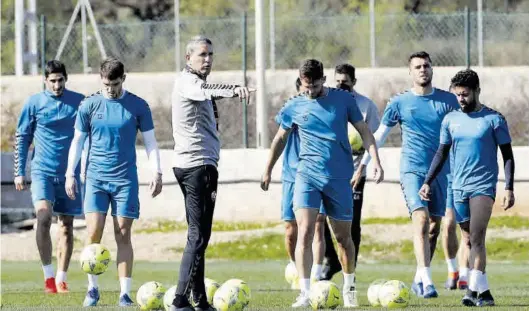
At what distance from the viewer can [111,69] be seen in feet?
51.9

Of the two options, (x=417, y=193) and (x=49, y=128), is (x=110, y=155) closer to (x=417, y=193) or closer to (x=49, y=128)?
(x=49, y=128)

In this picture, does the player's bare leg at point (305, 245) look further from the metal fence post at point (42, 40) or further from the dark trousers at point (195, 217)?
the metal fence post at point (42, 40)

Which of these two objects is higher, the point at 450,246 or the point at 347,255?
the point at 347,255

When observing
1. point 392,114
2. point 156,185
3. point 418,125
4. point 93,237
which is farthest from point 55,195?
point 418,125

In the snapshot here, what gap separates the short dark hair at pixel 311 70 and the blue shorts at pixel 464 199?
5.60ft

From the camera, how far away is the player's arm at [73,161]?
16.0 meters

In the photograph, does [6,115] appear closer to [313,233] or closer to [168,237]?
[168,237]

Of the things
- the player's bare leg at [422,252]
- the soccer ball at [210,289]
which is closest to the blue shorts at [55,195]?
the soccer ball at [210,289]

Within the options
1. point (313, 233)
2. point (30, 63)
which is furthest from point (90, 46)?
point (313, 233)

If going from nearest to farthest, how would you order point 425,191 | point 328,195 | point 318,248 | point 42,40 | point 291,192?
1. point 328,195
2. point 425,191
3. point 318,248
4. point 291,192
5. point 42,40

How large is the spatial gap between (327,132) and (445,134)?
43.5 inches

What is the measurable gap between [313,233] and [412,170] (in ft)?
6.56

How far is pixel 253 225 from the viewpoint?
25.8 meters

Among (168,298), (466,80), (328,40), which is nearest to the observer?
(168,298)
